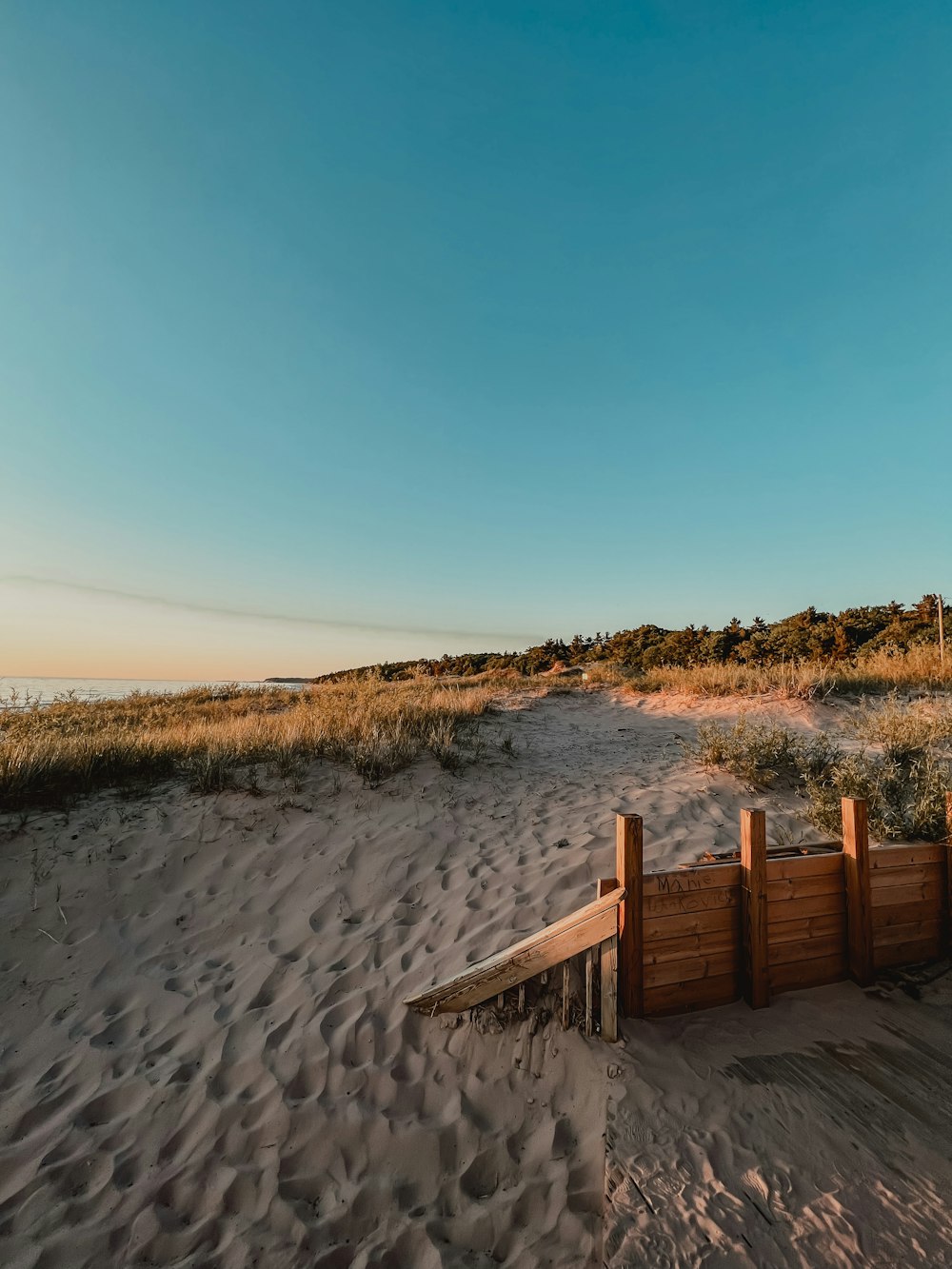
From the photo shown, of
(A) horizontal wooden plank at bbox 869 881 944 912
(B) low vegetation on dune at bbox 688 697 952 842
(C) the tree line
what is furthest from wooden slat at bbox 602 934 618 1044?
(C) the tree line

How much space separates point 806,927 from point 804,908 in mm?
125

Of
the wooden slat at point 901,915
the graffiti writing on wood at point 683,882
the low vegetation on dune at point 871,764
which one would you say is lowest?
the wooden slat at point 901,915

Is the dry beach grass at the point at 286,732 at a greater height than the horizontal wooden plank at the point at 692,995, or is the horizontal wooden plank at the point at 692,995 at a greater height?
the dry beach grass at the point at 286,732

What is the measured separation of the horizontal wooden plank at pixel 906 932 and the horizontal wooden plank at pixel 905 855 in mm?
393

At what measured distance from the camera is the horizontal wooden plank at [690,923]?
3271mm

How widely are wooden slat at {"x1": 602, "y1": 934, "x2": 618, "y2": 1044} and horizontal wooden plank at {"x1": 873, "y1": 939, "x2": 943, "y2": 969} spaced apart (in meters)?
1.94

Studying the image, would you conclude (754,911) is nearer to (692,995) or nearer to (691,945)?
(691,945)

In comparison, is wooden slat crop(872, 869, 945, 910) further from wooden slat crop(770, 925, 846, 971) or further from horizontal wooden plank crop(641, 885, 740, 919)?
horizontal wooden plank crop(641, 885, 740, 919)

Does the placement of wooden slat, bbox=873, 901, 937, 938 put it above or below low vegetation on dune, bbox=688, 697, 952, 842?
below

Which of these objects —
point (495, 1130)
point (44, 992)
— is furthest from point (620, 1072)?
point (44, 992)

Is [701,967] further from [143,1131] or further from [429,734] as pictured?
[429,734]

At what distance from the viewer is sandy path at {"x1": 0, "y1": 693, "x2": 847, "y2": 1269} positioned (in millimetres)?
2467

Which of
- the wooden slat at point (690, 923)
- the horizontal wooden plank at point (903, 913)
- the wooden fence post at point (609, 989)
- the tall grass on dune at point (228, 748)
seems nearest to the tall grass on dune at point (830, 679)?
the tall grass on dune at point (228, 748)

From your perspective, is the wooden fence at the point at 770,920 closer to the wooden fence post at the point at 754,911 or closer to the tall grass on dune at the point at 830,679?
the wooden fence post at the point at 754,911
